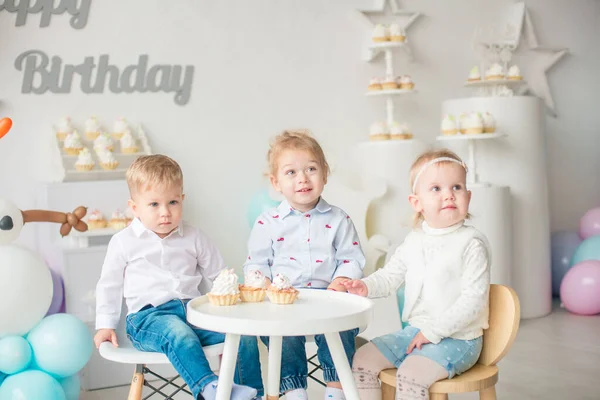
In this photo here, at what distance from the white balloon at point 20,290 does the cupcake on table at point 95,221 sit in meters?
0.60

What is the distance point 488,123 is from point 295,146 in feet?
7.77

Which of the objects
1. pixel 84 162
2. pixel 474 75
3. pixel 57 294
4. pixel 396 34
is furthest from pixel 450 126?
pixel 57 294

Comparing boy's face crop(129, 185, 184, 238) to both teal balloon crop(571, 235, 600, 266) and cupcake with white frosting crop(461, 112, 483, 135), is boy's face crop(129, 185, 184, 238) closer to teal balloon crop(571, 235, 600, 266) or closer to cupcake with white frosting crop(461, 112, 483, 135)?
cupcake with white frosting crop(461, 112, 483, 135)

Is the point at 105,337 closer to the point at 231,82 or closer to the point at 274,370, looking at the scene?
the point at 274,370

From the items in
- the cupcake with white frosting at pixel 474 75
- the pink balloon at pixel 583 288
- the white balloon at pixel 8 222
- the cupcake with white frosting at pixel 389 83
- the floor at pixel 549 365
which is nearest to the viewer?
the white balloon at pixel 8 222

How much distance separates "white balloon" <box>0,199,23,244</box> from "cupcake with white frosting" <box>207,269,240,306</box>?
1.32m

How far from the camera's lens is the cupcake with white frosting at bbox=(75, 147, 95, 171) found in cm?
406

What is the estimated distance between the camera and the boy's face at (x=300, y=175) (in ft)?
9.13

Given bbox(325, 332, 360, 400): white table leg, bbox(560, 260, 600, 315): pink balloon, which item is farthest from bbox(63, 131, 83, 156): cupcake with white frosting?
bbox(560, 260, 600, 315): pink balloon

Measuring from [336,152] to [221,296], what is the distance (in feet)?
9.57

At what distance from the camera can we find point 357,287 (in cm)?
261

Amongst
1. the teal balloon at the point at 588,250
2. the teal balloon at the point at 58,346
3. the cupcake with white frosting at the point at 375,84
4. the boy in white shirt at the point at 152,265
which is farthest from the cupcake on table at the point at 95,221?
the teal balloon at the point at 588,250

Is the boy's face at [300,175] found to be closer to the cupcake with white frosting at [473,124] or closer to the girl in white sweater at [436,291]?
the girl in white sweater at [436,291]

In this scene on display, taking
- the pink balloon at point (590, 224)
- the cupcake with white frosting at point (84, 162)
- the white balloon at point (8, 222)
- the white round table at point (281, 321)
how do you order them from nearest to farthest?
the white round table at point (281, 321) → the white balloon at point (8, 222) → the cupcake with white frosting at point (84, 162) → the pink balloon at point (590, 224)
